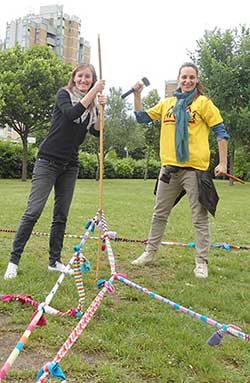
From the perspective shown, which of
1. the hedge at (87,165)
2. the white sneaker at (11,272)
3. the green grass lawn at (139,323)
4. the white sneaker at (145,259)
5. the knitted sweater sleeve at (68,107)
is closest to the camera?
the green grass lawn at (139,323)

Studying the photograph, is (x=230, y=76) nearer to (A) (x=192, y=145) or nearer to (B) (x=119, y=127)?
(B) (x=119, y=127)

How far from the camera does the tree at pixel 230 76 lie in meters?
25.3

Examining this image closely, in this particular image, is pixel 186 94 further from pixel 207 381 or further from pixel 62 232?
pixel 207 381

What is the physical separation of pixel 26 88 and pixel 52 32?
6032 centimetres

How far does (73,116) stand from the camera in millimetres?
4047

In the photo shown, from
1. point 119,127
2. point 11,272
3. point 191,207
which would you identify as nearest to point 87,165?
point 119,127

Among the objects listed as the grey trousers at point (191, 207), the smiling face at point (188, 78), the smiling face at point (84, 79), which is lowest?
the grey trousers at point (191, 207)

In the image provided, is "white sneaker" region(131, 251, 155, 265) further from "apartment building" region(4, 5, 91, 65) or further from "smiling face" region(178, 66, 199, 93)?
"apartment building" region(4, 5, 91, 65)

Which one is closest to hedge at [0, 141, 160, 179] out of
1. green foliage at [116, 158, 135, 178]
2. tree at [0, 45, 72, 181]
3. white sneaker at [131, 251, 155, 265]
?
green foliage at [116, 158, 135, 178]

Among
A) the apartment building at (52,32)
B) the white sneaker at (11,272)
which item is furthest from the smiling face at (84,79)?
the apartment building at (52,32)

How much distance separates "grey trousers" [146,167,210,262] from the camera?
15.6ft

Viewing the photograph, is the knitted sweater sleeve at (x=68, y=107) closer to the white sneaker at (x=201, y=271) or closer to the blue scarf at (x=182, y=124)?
the blue scarf at (x=182, y=124)

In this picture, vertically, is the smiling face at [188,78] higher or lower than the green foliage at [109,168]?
higher

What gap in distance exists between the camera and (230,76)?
25500 mm
